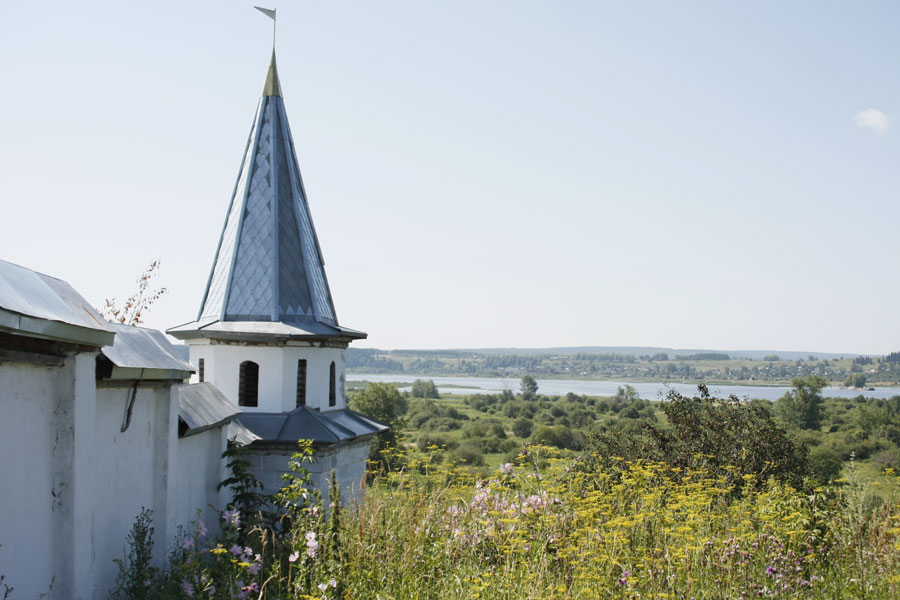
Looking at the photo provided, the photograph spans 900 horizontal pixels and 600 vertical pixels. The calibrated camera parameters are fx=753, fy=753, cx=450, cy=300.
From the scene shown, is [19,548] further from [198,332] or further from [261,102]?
[261,102]

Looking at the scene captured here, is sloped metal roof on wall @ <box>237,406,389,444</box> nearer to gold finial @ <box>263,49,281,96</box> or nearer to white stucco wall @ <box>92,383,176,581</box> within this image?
white stucco wall @ <box>92,383,176,581</box>

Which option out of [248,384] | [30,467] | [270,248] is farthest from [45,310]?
[270,248]

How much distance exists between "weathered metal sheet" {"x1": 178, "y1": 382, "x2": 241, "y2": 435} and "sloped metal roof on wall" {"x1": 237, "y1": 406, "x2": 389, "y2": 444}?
148 cm

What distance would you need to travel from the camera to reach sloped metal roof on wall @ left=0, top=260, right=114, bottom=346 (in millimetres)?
4715

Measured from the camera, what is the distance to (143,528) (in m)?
7.16

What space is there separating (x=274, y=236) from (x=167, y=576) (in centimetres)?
741

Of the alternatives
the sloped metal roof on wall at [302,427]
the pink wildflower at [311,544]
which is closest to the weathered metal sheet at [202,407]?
the sloped metal roof on wall at [302,427]

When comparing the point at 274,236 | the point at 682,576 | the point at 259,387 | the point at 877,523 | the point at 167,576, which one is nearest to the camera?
the point at 682,576

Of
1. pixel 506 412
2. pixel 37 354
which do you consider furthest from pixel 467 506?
pixel 506 412

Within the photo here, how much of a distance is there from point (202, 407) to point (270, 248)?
4.70m

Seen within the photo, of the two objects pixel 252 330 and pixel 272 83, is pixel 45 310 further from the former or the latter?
pixel 272 83

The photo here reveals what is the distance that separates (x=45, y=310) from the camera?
5246mm

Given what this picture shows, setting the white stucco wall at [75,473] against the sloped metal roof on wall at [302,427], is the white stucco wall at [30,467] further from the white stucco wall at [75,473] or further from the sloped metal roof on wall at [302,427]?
the sloped metal roof on wall at [302,427]

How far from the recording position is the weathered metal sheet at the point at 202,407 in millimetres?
8680
